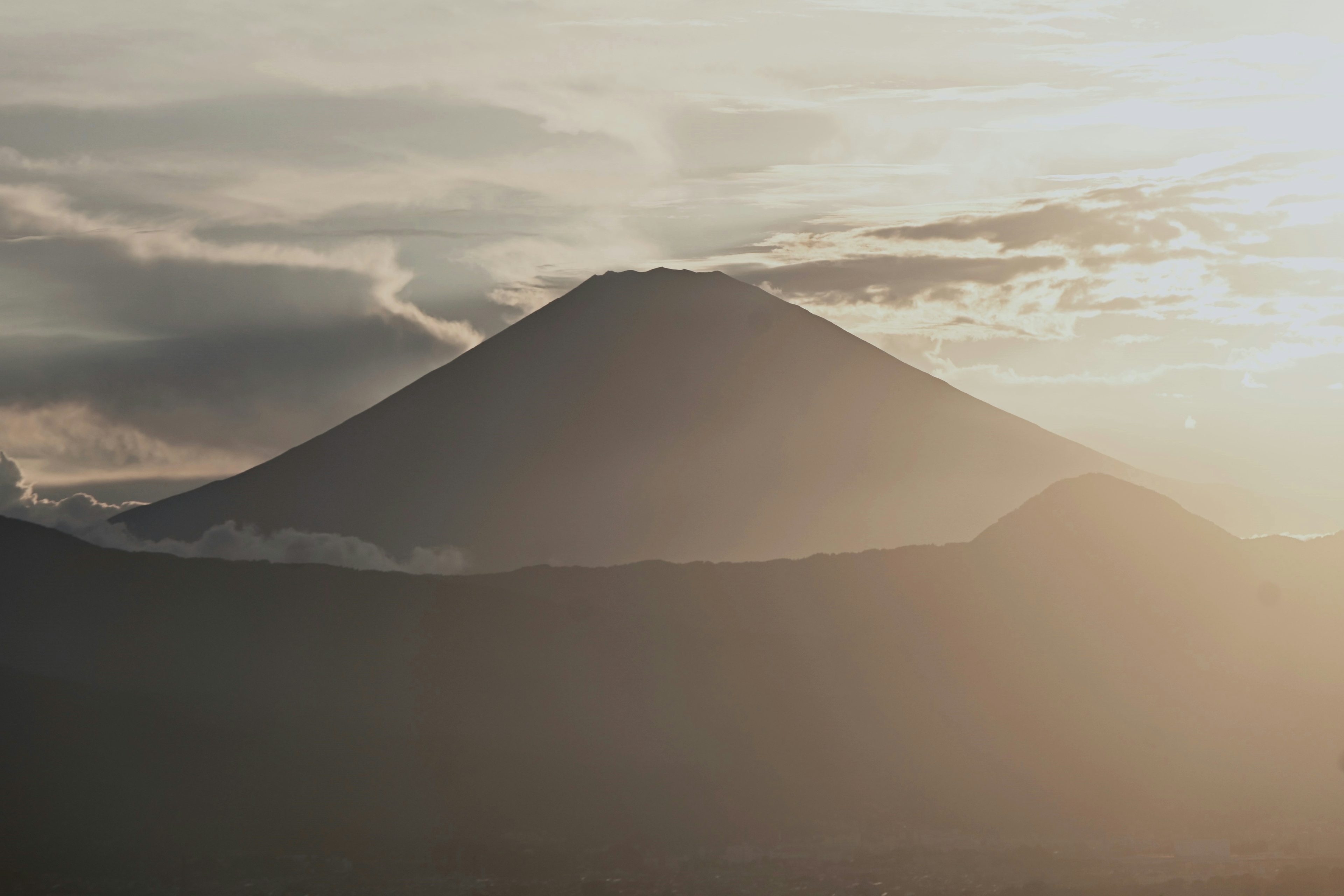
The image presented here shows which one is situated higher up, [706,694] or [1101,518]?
[1101,518]

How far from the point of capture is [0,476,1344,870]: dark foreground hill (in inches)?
5896

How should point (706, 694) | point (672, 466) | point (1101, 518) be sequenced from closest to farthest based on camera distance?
point (706, 694) < point (1101, 518) < point (672, 466)

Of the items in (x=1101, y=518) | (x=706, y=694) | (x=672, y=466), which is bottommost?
(x=706, y=694)

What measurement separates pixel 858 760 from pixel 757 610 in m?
35.5

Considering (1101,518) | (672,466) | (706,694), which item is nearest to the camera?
(706,694)

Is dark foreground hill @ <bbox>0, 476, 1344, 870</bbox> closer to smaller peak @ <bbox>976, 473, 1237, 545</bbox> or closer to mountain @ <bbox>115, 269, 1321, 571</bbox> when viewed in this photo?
smaller peak @ <bbox>976, 473, 1237, 545</bbox>

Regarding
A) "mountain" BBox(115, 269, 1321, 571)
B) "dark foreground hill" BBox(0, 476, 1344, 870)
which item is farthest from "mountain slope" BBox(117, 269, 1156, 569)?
"dark foreground hill" BBox(0, 476, 1344, 870)

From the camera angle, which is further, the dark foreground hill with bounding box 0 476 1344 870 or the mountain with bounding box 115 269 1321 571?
the mountain with bounding box 115 269 1321 571

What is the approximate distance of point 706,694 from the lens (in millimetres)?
173125

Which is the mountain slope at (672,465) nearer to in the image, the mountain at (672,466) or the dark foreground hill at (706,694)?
the mountain at (672,466)

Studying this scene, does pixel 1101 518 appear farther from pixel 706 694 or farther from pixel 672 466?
pixel 672 466

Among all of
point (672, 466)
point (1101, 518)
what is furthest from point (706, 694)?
point (1101, 518)

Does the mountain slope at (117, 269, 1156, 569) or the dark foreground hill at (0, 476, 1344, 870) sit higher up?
the mountain slope at (117, 269, 1156, 569)

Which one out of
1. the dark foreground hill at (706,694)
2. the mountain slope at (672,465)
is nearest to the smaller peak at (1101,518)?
the dark foreground hill at (706,694)
